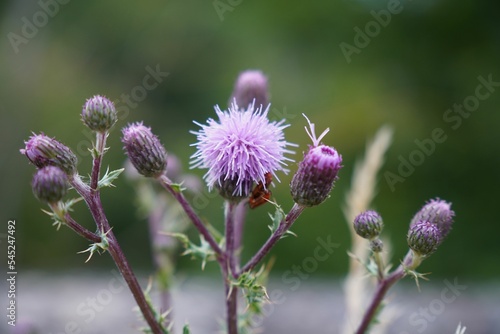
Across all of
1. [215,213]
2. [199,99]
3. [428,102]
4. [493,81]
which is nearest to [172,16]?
[199,99]

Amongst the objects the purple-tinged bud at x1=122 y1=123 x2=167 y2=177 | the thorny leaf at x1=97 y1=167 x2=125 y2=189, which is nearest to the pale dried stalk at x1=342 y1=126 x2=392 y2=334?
the purple-tinged bud at x1=122 y1=123 x2=167 y2=177

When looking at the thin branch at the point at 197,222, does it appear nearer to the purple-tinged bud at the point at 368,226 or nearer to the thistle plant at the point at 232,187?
the thistle plant at the point at 232,187

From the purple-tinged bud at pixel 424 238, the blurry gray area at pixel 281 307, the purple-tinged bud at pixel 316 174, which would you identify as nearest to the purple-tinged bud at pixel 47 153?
the purple-tinged bud at pixel 316 174

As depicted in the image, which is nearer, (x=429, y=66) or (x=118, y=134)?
(x=429, y=66)

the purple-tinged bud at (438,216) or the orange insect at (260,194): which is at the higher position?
the purple-tinged bud at (438,216)

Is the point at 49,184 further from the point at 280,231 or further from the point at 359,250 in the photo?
the point at 359,250

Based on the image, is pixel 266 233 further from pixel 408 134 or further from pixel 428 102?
pixel 428 102

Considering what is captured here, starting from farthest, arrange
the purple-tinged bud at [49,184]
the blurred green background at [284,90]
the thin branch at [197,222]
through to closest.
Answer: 1. the blurred green background at [284,90]
2. the thin branch at [197,222]
3. the purple-tinged bud at [49,184]
